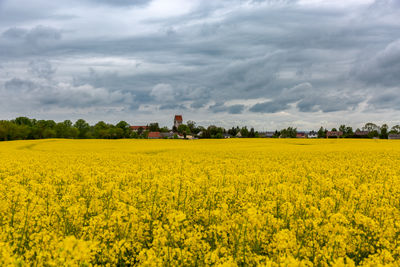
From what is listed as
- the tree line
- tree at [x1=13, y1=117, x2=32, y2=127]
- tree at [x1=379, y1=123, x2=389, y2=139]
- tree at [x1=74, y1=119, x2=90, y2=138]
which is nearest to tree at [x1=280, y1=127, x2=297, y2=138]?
the tree line

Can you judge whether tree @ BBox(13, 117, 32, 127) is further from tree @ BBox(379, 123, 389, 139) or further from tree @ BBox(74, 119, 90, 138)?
tree @ BBox(379, 123, 389, 139)

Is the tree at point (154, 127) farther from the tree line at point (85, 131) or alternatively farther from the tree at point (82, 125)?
the tree at point (82, 125)

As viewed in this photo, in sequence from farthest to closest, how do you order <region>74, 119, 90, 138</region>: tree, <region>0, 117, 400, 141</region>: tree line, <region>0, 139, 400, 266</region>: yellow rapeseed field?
<region>74, 119, 90, 138</region>: tree, <region>0, 117, 400, 141</region>: tree line, <region>0, 139, 400, 266</region>: yellow rapeseed field

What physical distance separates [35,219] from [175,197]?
2926 mm

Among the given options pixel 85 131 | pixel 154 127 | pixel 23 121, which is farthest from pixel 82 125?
pixel 154 127

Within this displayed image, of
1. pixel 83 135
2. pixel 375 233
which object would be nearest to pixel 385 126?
pixel 83 135

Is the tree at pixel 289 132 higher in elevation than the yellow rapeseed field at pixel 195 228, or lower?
higher

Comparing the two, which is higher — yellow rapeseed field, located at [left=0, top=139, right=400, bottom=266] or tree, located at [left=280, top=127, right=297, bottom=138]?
tree, located at [left=280, top=127, right=297, bottom=138]

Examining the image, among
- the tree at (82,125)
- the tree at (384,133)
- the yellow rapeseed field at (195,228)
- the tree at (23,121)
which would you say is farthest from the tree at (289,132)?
the yellow rapeseed field at (195,228)

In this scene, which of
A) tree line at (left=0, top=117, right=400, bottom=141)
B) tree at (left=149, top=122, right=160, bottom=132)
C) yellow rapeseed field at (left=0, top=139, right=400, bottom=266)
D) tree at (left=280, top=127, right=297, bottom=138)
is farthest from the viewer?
tree at (left=149, top=122, right=160, bottom=132)

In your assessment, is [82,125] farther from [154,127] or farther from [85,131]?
[154,127]

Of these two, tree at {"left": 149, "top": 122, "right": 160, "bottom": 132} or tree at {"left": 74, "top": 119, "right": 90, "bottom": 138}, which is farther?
tree at {"left": 149, "top": 122, "right": 160, "bottom": 132}

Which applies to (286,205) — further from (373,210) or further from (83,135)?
(83,135)

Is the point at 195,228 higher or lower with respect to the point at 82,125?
lower
